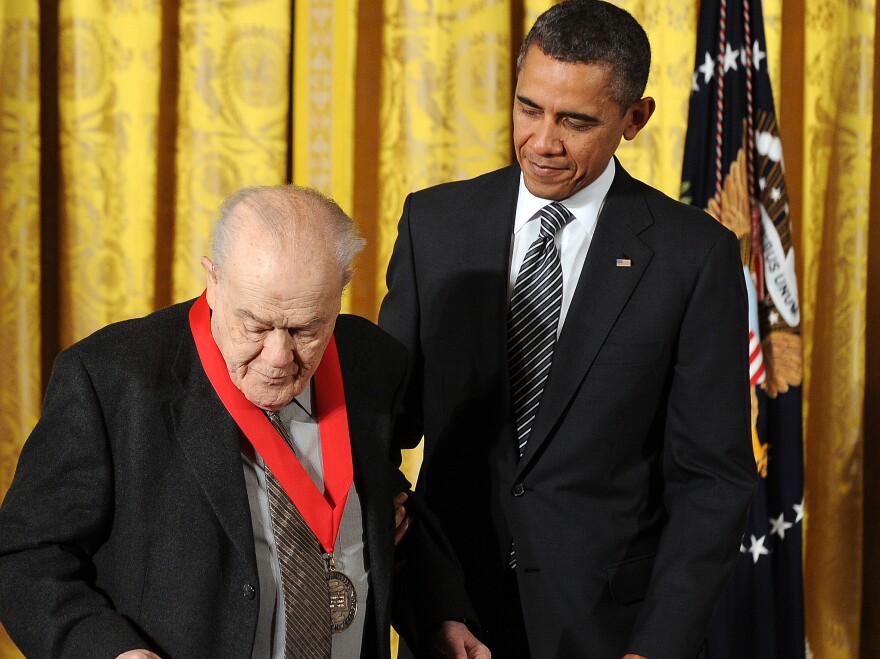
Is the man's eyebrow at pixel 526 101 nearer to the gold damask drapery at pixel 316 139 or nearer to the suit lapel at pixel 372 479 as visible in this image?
the suit lapel at pixel 372 479

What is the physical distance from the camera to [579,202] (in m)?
1.99

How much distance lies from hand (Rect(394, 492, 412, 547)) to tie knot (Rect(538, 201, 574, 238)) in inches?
22.3

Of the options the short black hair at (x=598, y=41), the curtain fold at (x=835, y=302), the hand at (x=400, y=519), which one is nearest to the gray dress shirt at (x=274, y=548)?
the hand at (x=400, y=519)

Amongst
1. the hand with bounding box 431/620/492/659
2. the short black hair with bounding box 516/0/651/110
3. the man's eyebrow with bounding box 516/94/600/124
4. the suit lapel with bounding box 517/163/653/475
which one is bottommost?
the hand with bounding box 431/620/492/659

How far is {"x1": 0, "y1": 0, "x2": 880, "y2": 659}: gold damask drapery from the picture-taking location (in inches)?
121

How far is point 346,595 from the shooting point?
1.49 m

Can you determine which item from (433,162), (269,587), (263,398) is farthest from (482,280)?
(433,162)

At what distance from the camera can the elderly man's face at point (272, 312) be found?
1.37 meters

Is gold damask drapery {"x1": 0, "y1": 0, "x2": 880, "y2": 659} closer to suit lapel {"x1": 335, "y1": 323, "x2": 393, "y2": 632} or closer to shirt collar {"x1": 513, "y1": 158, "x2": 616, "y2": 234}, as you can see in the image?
shirt collar {"x1": 513, "y1": 158, "x2": 616, "y2": 234}

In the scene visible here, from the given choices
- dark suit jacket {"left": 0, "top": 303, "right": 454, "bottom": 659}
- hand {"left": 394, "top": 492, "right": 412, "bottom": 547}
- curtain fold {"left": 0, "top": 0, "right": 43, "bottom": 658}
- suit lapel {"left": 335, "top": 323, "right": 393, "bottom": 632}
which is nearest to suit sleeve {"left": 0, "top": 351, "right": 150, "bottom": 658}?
dark suit jacket {"left": 0, "top": 303, "right": 454, "bottom": 659}

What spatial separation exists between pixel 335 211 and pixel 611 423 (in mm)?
718

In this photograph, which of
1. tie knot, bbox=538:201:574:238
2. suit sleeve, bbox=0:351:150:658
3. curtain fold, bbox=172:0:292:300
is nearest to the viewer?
suit sleeve, bbox=0:351:150:658

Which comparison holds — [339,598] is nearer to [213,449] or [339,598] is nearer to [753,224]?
[213,449]

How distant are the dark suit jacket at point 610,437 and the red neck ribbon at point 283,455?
0.50 meters
